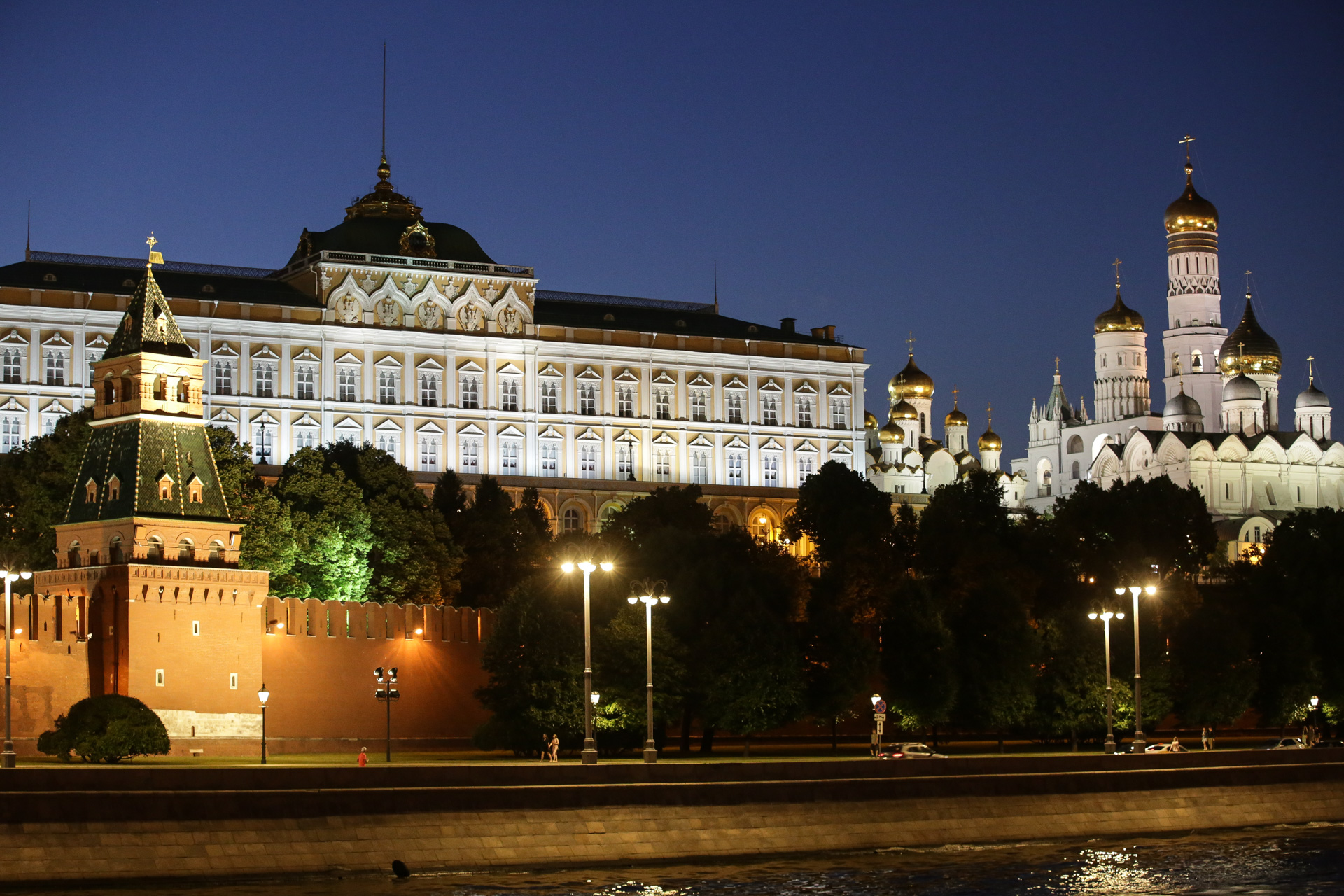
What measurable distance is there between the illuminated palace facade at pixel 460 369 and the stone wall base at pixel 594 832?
65402 millimetres

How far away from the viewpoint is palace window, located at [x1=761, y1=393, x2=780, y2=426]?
13312 cm

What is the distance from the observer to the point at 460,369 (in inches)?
4875

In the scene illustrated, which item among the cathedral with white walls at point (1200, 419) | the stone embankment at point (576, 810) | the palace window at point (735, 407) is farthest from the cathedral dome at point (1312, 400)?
the stone embankment at point (576, 810)

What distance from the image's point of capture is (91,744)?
203 ft

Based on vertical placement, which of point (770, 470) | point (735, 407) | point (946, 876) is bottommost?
point (946, 876)

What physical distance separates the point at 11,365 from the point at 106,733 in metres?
54.5

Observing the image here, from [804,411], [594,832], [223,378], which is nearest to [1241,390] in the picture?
[804,411]

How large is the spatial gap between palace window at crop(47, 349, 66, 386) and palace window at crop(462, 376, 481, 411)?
22.0 metres

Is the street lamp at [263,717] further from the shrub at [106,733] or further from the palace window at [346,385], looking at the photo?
the palace window at [346,385]

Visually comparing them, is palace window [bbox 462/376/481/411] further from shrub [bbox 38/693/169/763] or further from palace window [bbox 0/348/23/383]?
shrub [bbox 38/693/169/763]

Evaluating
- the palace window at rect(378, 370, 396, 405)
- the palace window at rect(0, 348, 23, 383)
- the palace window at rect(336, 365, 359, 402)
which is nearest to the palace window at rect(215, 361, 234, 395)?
the palace window at rect(336, 365, 359, 402)

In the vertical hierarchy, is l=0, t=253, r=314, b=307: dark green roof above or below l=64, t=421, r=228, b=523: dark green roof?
above

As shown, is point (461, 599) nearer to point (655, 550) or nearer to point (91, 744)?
point (655, 550)

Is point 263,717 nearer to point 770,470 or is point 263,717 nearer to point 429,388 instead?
point 429,388
